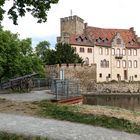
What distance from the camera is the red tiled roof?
94.2 metres

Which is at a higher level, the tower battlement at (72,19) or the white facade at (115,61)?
the tower battlement at (72,19)

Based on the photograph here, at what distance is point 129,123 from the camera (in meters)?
16.4

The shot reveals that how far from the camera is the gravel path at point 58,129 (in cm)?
1312

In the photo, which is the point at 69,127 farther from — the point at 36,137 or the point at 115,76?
the point at 115,76

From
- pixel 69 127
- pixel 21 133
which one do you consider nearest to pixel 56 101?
pixel 69 127

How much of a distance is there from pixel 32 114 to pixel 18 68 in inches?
1367

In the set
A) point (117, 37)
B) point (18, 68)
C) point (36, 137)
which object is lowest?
point (36, 137)

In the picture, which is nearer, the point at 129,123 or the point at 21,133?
the point at 21,133

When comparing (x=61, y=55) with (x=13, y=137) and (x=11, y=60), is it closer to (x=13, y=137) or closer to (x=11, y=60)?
(x=11, y=60)

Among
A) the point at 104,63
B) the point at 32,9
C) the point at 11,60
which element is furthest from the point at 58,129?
the point at 104,63

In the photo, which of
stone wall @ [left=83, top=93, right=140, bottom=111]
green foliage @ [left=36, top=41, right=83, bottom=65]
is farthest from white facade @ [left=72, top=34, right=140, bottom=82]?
stone wall @ [left=83, top=93, right=140, bottom=111]

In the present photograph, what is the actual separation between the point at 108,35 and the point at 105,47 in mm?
3475

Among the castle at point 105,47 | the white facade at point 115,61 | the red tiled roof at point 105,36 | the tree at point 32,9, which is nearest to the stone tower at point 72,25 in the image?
the castle at point 105,47

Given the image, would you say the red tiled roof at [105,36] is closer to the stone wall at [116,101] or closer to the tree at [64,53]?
the tree at [64,53]
